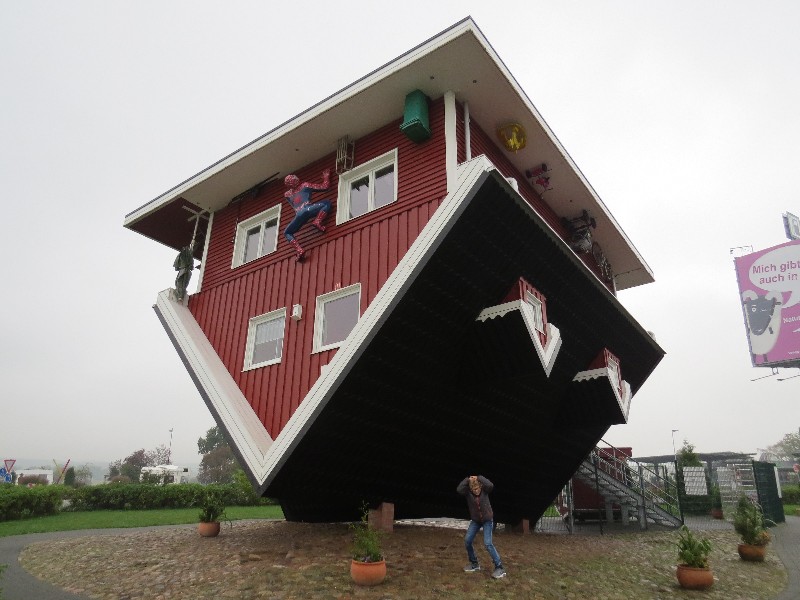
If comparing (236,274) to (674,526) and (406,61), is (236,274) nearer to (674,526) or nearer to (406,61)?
(406,61)

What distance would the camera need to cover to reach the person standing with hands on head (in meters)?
9.79

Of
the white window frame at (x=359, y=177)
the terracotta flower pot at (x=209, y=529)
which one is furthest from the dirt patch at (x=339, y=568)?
the white window frame at (x=359, y=177)

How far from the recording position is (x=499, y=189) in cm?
968

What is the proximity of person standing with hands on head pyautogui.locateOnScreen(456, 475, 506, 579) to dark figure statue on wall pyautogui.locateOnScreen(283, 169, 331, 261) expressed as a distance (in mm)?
6580

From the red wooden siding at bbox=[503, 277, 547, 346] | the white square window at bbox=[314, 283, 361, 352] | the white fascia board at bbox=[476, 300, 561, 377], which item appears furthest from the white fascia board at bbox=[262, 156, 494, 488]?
the red wooden siding at bbox=[503, 277, 547, 346]

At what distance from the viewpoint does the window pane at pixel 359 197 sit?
491 inches

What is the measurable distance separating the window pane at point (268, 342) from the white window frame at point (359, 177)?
3118 millimetres

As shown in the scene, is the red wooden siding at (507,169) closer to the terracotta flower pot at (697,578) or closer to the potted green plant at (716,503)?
the terracotta flower pot at (697,578)

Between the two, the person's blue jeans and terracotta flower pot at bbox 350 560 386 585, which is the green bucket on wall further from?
terracotta flower pot at bbox 350 560 386 585

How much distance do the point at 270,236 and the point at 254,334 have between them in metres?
2.86

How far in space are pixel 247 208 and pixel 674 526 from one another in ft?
67.5

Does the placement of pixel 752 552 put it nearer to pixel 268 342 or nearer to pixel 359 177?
pixel 268 342

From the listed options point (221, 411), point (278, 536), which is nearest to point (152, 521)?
point (278, 536)

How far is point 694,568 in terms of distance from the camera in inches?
417
